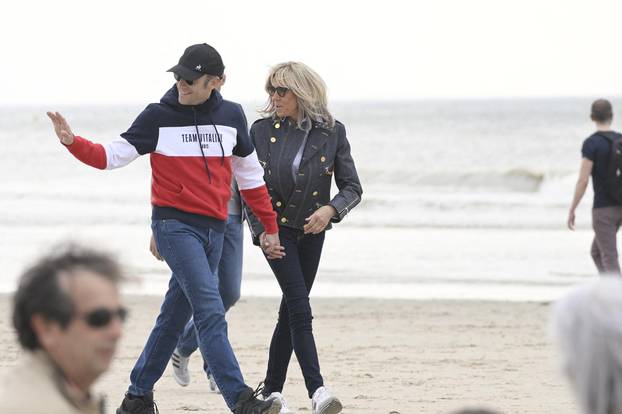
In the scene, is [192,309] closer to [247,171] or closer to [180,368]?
[247,171]

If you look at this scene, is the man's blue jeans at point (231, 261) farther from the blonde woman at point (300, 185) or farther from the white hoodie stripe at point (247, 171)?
the white hoodie stripe at point (247, 171)

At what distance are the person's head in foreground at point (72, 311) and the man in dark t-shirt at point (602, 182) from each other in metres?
7.78

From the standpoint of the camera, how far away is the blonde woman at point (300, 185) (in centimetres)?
628

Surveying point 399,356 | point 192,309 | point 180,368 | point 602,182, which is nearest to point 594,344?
point 192,309

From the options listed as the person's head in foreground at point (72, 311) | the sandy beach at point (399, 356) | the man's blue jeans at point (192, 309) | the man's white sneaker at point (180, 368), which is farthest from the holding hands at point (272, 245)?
the person's head in foreground at point (72, 311)

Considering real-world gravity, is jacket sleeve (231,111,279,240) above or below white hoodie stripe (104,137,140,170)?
below

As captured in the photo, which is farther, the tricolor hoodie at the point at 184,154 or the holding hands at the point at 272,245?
the holding hands at the point at 272,245

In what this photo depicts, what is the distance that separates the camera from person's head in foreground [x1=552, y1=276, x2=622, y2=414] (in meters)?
2.18

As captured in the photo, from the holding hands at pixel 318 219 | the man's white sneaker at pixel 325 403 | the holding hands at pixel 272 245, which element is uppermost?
the holding hands at pixel 318 219

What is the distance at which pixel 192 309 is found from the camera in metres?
5.94

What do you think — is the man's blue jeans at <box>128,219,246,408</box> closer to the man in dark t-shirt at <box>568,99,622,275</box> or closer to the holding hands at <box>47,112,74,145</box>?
the holding hands at <box>47,112,74,145</box>

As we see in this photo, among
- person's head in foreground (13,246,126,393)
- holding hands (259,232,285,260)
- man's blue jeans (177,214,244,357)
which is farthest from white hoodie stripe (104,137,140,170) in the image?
person's head in foreground (13,246,126,393)

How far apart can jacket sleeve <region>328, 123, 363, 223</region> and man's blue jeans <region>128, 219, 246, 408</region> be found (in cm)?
74

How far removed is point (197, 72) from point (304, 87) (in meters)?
0.72
